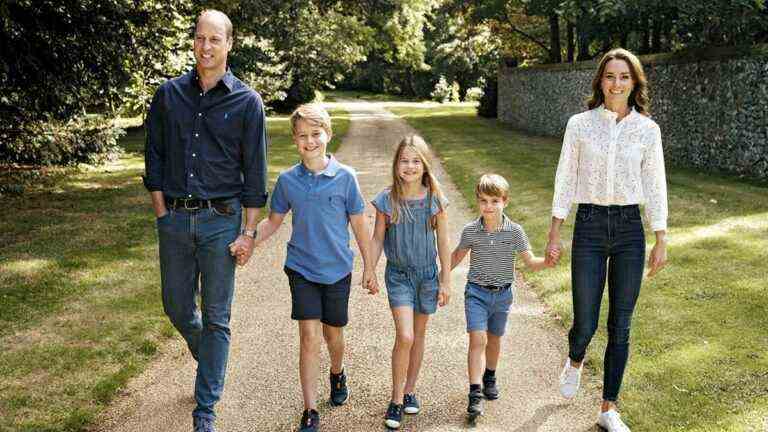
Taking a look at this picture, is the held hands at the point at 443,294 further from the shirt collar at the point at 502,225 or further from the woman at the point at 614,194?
the woman at the point at 614,194

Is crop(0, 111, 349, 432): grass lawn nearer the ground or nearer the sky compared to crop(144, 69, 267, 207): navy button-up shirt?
nearer the ground

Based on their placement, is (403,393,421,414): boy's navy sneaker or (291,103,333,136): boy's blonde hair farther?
(403,393,421,414): boy's navy sneaker

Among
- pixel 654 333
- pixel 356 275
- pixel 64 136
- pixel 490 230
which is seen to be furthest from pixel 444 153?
pixel 490 230

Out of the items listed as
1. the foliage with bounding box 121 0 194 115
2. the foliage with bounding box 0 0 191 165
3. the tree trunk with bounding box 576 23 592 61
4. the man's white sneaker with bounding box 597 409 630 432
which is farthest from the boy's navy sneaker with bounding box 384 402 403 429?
the tree trunk with bounding box 576 23 592 61

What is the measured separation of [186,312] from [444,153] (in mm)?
15530

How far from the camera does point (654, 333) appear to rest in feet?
19.3

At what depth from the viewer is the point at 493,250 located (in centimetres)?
455

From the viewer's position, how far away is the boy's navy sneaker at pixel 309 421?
13.5 feet

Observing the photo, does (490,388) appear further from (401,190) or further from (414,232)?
(401,190)

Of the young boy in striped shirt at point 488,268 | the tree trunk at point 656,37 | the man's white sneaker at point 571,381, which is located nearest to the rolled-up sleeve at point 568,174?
the young boy in striped shirt at point 488,268

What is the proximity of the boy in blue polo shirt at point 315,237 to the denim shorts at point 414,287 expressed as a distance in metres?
0.14

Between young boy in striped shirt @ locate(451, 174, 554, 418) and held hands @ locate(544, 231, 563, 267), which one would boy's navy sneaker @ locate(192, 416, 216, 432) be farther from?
held hands @ locate(544, 231, 563, 267)

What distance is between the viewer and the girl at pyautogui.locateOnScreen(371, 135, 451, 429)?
169 inches

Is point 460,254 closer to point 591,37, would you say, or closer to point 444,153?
point 444,153
